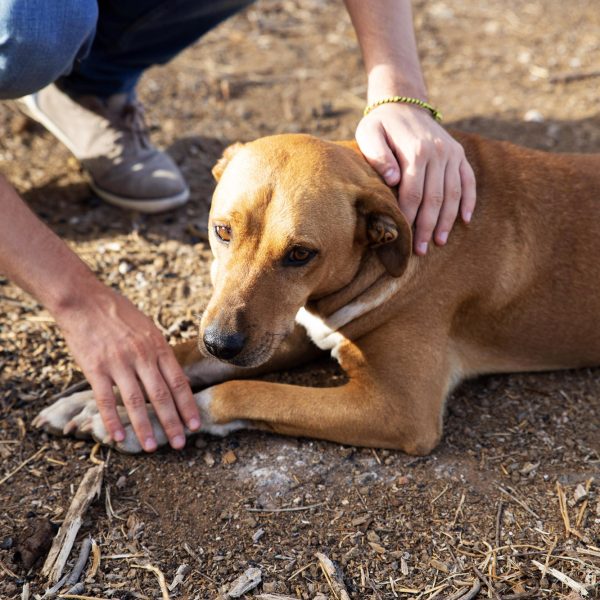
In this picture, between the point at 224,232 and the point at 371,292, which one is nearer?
the point at 224,232

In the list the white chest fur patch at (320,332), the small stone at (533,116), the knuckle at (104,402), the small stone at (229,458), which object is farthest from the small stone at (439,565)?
the small stone at (533,116)

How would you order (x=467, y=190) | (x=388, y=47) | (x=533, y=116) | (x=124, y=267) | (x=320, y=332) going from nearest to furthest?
(x=467, y=190), (x=320, y=332), (x=388, y=47), (x=124, y=267), (x=533, y=116)

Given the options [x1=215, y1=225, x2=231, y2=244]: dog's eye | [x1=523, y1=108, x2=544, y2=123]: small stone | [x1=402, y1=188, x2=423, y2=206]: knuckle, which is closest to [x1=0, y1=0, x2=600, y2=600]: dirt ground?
[x1=215, y1=225, x2=231, y2=244]: dog's eye

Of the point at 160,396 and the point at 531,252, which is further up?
the point at 160,396

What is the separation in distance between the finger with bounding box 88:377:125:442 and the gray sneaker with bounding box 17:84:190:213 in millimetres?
1870

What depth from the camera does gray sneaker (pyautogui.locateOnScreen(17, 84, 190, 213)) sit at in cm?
475

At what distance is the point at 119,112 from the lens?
486 cm

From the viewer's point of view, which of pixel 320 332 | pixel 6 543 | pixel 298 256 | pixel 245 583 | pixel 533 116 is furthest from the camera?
pixel 533 116

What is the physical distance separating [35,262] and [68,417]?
26.5 inches

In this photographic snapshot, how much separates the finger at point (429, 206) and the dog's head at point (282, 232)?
154 millimetres

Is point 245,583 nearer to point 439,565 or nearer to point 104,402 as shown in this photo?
point 439,565

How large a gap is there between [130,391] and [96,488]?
0.39 meters

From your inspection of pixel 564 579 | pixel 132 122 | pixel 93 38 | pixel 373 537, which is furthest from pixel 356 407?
pixel 132 122

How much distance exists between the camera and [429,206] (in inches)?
128
